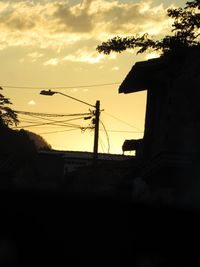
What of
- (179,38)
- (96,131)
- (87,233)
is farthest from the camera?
(96,131)

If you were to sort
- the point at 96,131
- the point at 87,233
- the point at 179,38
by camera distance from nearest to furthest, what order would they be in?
the point at 87,233 < the point at 179,38 < the point at 96,131

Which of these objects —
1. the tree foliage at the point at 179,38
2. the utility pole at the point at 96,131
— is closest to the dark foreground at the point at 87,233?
the tree foliage at the point at 179,38

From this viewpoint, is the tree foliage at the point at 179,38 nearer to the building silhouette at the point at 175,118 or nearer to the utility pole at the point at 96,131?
the building silhouette at the point at 175,118

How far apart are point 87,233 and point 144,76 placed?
23123 mm

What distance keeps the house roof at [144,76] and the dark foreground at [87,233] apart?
1992 centimetres

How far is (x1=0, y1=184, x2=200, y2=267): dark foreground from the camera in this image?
10.5 feet

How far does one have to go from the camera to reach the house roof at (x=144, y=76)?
2392 centimetres

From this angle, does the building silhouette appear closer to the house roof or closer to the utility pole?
the house roof

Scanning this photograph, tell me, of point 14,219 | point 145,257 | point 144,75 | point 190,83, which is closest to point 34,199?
point 14,219

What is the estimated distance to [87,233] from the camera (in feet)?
10.8

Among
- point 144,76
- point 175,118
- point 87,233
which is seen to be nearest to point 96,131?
point 144,76

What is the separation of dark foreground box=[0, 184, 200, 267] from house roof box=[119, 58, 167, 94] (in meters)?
19.9

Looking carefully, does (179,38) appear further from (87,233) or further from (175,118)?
(87,233)

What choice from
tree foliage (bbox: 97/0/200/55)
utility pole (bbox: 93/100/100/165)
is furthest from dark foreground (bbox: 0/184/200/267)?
utility pole (bbox: 93/100/100/165)
